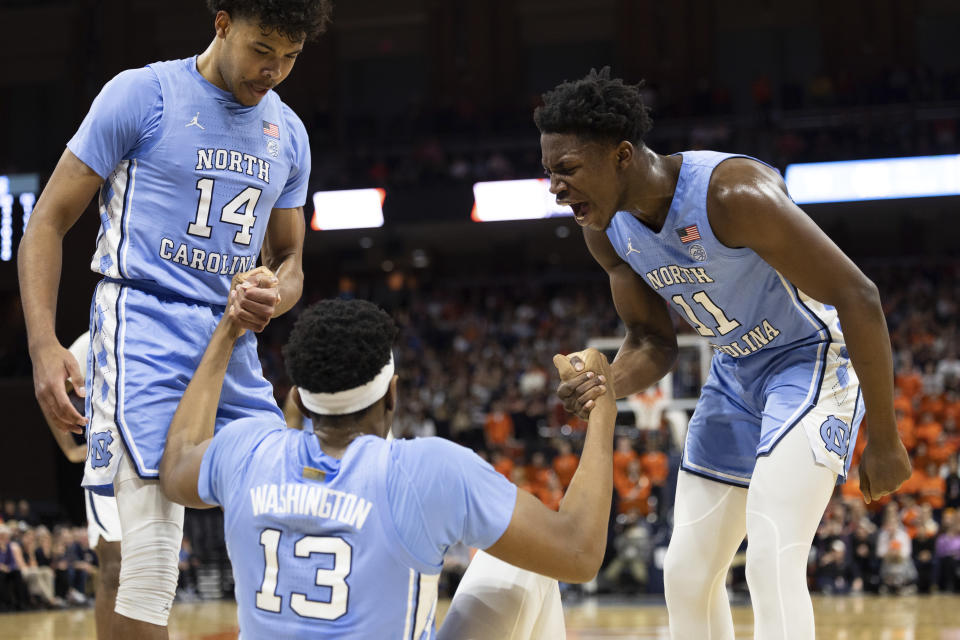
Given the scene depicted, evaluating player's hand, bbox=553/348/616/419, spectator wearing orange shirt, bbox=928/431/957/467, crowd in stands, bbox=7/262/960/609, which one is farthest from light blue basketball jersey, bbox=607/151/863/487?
spectator wearing orange shirt, bbox=928/431/957/467

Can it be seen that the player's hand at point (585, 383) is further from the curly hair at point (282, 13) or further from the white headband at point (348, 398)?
Answer: the curly hair at point (282, 13)

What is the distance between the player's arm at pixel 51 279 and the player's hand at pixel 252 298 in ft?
1.63

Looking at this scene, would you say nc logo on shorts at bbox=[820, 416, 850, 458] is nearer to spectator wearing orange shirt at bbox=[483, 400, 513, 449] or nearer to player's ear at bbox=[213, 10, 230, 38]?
player's ear at bbox=[213, 10, 230, 38]

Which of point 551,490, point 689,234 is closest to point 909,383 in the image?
point 551,490

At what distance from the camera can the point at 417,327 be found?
68.9 ft

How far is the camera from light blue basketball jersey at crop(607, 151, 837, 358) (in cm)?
331

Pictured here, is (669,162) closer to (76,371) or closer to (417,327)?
(76,371)

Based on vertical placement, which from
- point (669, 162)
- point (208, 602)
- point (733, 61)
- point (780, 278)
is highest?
point (733, 61)

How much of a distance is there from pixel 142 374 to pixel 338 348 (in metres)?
0.91

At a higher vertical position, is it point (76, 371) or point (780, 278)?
point (780, 278)

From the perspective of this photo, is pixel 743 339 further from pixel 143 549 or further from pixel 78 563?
pixel 78 563

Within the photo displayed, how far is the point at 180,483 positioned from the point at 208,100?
1233 millimetres

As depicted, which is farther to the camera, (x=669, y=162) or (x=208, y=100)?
(x=669, y=162)

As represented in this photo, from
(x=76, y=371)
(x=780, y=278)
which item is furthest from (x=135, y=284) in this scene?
(x=780, y=278)
